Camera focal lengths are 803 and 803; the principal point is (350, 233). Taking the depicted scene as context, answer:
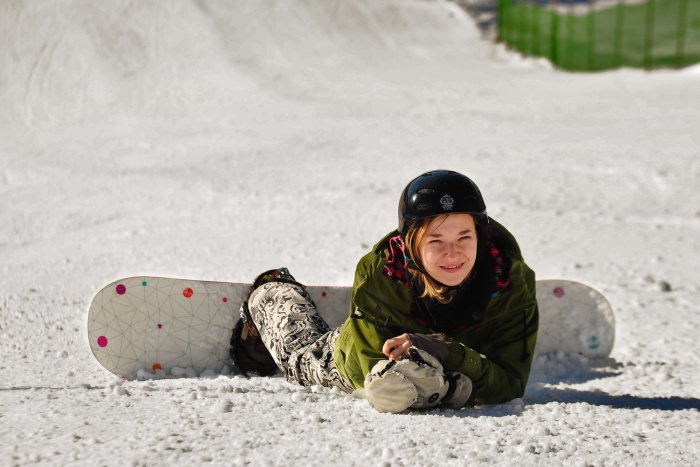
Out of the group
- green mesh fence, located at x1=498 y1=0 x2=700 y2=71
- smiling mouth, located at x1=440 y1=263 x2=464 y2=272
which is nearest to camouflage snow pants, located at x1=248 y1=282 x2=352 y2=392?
smiling mouth, located at x1=440 y1=263 x2=464 y2=272

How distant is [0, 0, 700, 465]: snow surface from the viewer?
223cm

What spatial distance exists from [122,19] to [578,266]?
28.2 feet

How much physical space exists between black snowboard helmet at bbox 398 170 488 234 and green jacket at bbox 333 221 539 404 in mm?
199

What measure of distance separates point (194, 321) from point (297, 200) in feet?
9.62

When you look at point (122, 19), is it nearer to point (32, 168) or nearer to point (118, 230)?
point (32, 168)

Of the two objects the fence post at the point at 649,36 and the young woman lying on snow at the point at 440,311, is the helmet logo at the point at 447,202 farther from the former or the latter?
the fence post at the point at 649,36

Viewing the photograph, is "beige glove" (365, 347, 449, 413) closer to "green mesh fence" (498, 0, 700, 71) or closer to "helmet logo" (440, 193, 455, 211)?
"helmet logo" (440, 193, 455, 211)

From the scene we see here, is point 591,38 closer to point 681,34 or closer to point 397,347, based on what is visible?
point 681,34

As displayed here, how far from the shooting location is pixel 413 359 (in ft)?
7.77

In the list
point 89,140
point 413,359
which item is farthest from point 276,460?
point 89,140

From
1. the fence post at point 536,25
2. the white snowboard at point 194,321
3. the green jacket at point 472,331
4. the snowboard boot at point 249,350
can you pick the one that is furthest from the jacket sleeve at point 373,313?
the fence post at point 536,25

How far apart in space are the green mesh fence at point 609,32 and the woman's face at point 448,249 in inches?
368

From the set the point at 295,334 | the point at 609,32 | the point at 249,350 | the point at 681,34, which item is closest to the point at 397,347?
the point at 295,334

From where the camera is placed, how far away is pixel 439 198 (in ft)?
8.03
